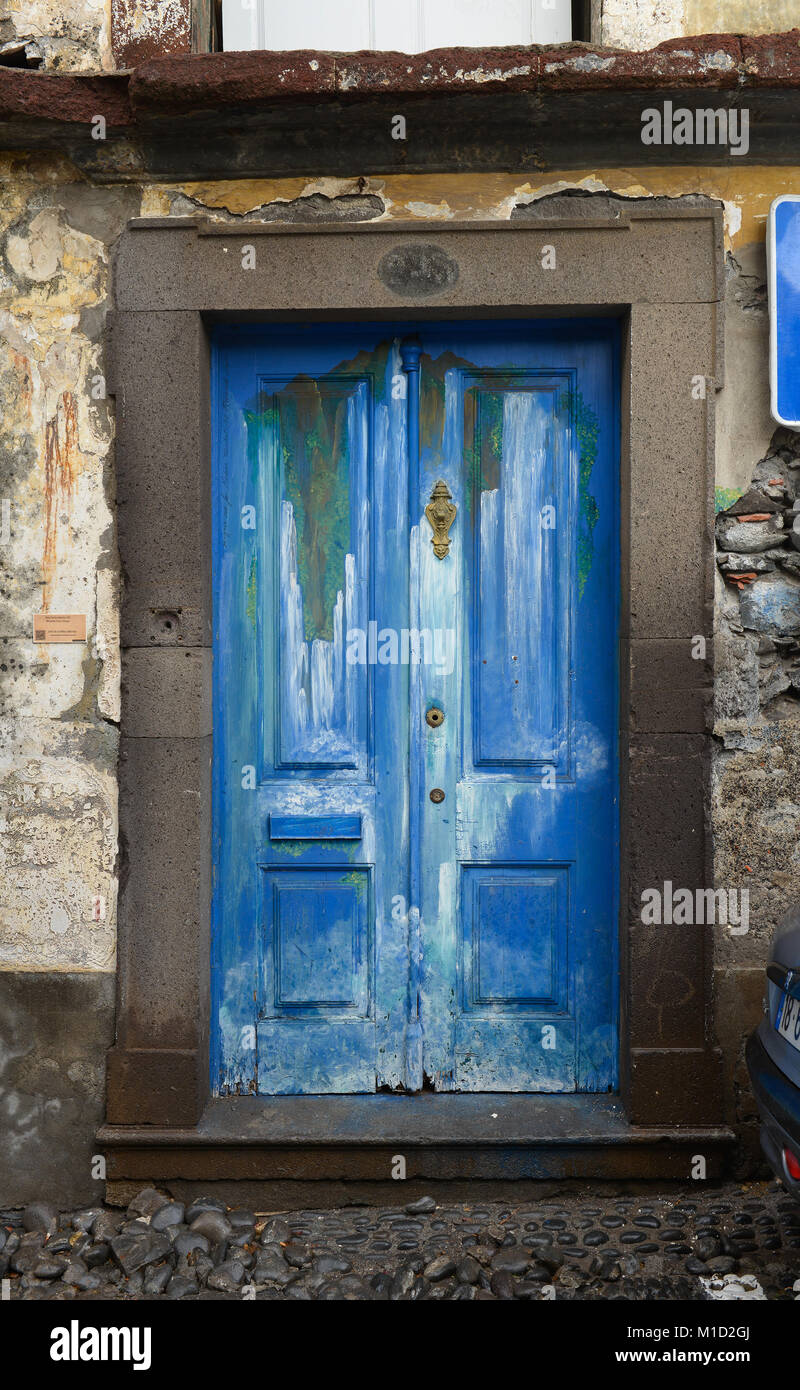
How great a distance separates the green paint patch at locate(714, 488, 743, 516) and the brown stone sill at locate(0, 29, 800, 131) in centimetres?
Answer: 127

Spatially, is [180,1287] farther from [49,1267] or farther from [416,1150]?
[416,1150]

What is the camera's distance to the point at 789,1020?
2.73 meters

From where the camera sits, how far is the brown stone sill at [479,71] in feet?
10.6

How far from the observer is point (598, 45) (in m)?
3.29

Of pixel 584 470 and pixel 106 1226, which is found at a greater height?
pixel 584 470

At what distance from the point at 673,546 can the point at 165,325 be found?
191 centimetres

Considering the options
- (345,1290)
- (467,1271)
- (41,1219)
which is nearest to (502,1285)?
(467,1271)

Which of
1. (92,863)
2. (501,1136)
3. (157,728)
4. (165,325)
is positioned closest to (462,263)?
(165,325)

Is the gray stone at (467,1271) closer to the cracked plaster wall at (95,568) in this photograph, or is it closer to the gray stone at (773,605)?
the cracked plaster wall at (95,568)

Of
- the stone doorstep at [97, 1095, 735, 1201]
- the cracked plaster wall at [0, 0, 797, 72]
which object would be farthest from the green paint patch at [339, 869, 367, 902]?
the cracked plaster wall at [0, 0, 797, 72]

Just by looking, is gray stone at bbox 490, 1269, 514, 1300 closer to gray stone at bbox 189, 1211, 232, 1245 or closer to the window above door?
gray stone at bbox 189, 1211, 232, 1245

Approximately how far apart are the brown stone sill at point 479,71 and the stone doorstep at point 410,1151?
3.41 m

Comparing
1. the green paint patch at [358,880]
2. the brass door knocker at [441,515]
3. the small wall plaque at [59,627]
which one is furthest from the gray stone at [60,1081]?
the brass door knocker at [441,515]

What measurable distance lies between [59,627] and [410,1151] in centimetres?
217
